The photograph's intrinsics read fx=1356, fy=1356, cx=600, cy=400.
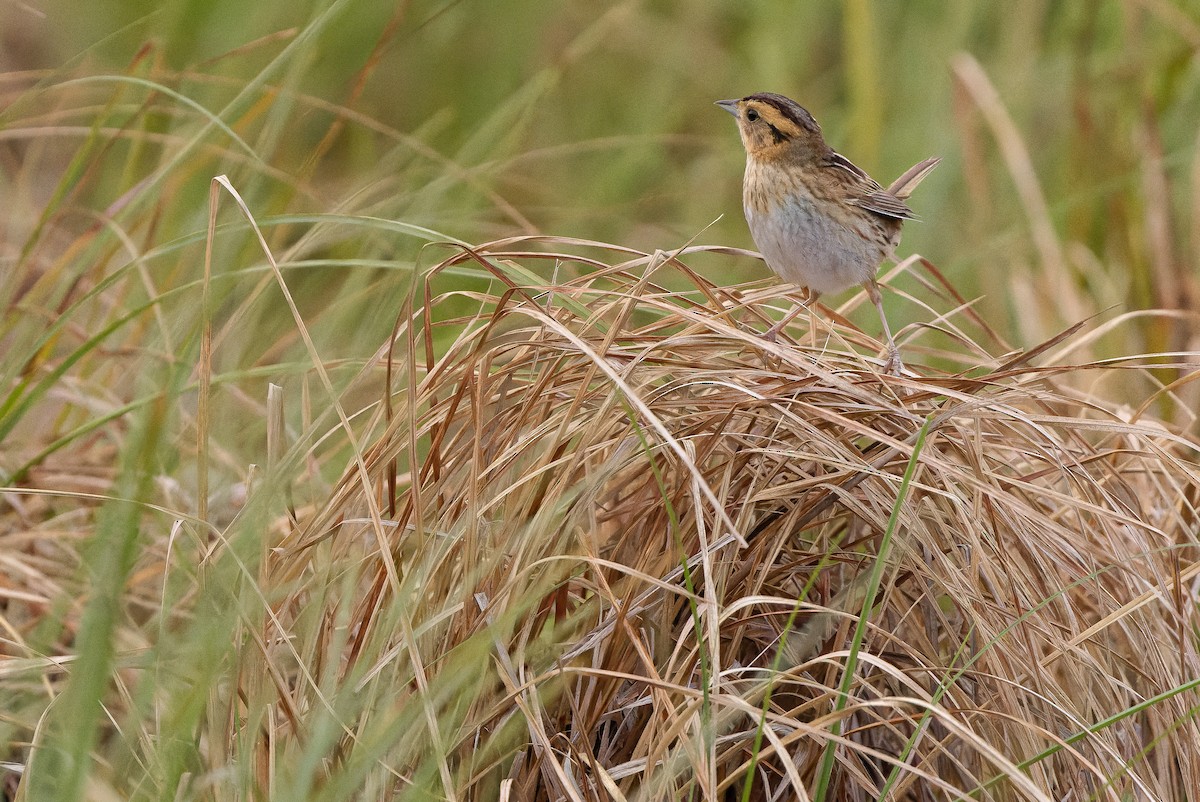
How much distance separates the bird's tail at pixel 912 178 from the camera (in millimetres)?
3664

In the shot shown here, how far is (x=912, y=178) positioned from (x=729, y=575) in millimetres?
A: 1958

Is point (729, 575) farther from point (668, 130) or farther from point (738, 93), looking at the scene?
point (738, 93)

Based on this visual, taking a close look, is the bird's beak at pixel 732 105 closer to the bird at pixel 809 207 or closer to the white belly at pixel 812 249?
the bird at pixel 809 207

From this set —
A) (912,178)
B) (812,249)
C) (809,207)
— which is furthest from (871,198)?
(912,178)

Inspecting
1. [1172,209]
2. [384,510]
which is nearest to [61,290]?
[384,510]

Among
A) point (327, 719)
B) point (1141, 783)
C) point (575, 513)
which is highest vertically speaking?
point (575, 513)

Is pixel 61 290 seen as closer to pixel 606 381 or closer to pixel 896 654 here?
pixel 606 381

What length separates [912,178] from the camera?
3.80 m

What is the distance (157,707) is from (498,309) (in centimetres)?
84

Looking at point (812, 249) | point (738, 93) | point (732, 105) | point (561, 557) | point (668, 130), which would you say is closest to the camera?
point (561, 557)

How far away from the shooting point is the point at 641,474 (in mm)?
2443

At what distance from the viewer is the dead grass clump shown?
2029 mm

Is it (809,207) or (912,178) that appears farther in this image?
(912,178)

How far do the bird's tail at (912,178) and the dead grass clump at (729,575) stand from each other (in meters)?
1.29
